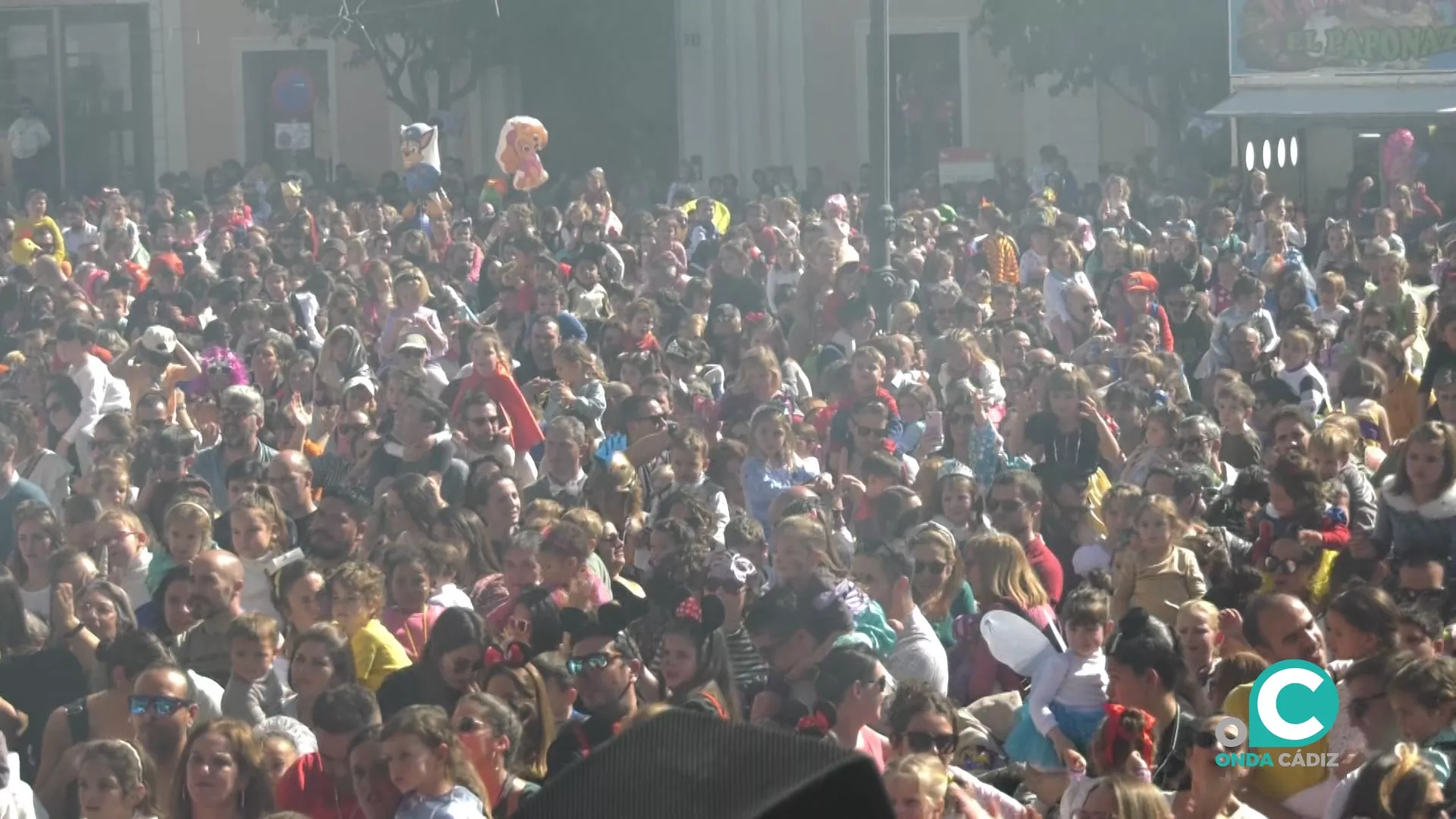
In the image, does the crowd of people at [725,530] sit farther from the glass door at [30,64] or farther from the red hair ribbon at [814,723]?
the glass door at [30,64]

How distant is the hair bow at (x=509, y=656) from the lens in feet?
20.4

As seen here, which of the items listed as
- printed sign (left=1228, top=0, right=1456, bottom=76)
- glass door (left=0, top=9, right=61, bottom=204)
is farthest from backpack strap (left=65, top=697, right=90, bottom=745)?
glass door (left=0, top=9, right=61, bottom=204)

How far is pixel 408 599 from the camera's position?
283 inches

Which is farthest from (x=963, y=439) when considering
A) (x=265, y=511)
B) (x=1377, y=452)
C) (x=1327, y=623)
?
(x=1327, y=623)

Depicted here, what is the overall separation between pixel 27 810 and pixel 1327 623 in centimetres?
351

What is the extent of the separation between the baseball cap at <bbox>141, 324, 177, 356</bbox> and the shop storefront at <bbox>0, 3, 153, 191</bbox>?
25.3 meters

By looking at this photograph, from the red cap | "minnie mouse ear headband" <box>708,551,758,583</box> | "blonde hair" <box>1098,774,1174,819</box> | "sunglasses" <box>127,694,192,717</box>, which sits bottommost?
"sunglasses" <box>127,694,192,717</box>

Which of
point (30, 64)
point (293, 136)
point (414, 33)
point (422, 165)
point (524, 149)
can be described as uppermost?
point (414, 33)

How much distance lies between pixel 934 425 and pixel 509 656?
4.54m

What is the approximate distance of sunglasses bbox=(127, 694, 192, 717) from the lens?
6.11m

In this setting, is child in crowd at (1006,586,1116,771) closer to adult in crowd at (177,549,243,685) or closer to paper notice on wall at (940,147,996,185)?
adult in crowd at (177,549,243,685)

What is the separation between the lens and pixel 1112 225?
67.0 feet

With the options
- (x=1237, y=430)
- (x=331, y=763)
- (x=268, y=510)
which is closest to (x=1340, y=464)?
(x=1237, y=430)

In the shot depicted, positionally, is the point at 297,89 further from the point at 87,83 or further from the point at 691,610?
the point at 691,610
